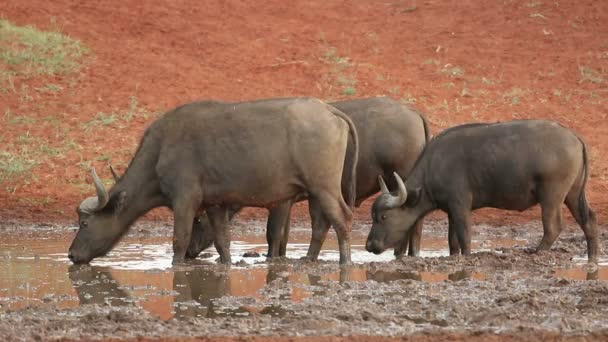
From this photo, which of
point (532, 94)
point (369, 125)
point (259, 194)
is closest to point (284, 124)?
point (259, 194)

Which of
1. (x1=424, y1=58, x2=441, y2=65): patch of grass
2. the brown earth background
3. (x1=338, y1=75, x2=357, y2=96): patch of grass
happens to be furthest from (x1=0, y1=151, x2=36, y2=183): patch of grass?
(x1=424, y1=58, x2=441, y2=65): patch of grass

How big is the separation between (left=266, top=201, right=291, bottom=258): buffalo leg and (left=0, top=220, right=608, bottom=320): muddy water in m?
0.22

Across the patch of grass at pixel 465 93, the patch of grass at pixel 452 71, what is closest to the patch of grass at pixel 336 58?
the patch of grass at pixel 452 71

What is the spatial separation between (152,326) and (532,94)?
17107mm

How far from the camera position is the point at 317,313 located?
1114 centimetres

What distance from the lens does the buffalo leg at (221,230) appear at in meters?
15.7

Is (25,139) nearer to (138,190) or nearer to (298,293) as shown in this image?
(138,190)

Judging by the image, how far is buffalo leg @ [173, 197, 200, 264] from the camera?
15203 mm

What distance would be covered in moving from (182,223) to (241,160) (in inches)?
38.2

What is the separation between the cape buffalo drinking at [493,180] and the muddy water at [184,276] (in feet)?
2.41

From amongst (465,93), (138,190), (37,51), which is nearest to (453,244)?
(138,190)

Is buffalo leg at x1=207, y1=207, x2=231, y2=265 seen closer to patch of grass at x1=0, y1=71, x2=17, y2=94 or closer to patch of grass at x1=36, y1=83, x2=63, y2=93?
patch of grass at x1=36, y1=83, x2=63, y2=93

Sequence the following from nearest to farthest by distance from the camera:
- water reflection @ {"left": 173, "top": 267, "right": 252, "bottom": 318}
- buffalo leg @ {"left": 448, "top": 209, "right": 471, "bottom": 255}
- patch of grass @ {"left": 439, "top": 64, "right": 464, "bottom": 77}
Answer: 1. water reflection @ {"left": 173, "top": 267, "right": 252, "bottom": 318}
2. buffalo leg @ {"left": 448, "top": 209, "right": 471, "bottom": 255}
3. patch of grass @ {"left": 439, "top": 64, "right": 464, "bottom": 77}

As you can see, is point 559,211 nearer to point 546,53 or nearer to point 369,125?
Result: point 369,125
